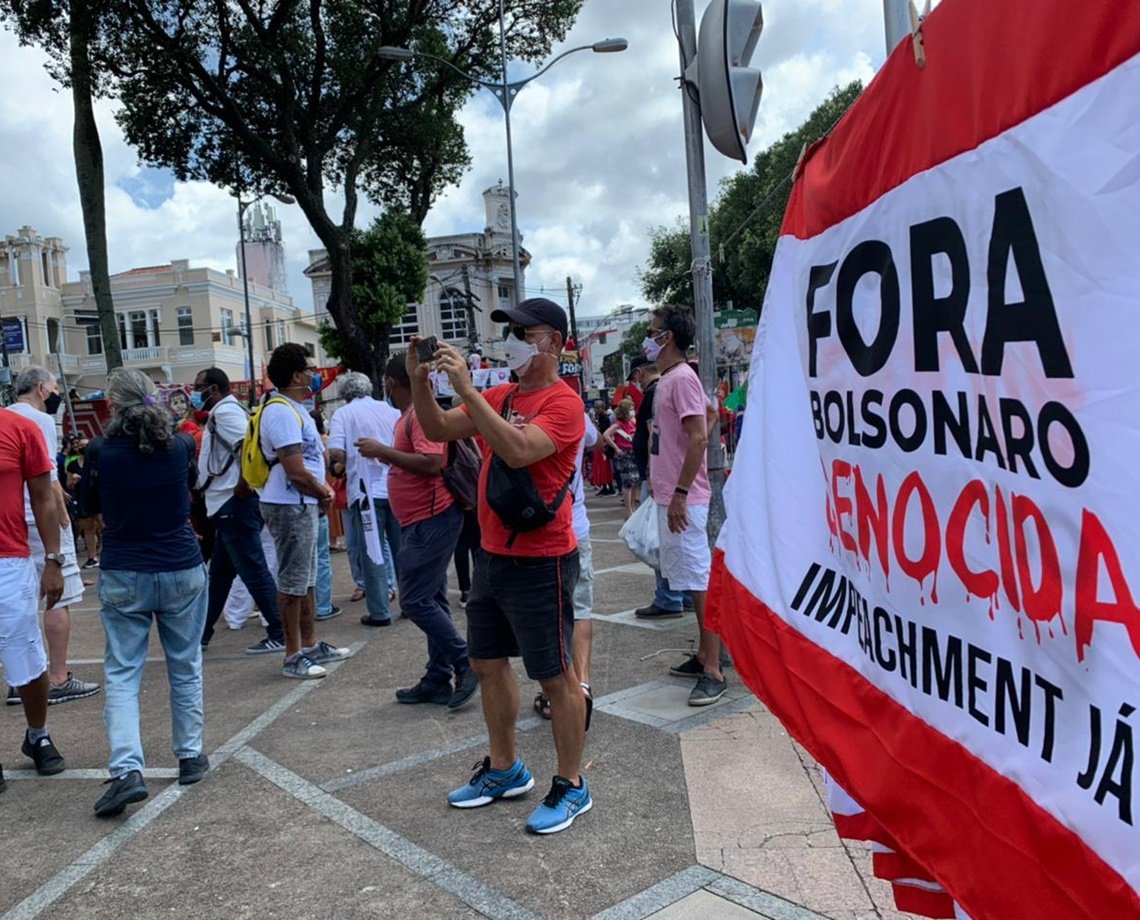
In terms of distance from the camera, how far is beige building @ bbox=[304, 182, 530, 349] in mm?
54906

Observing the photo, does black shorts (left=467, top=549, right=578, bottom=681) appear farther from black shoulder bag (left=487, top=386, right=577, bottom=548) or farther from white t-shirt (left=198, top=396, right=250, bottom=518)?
white t-shirt (left=198, top=396, right=250, bottom=518)

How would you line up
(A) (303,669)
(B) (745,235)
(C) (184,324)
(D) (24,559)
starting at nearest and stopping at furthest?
(D) (24,559) → (A) (303,669) → (B) (745,235) → (C) (184,324)

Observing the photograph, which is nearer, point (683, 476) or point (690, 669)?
point (683, 476)

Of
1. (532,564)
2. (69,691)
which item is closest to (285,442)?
(69,691)

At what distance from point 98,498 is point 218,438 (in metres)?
2.27

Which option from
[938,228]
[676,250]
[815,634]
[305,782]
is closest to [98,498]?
[305,782]

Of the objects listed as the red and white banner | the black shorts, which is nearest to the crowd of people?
the black shorts

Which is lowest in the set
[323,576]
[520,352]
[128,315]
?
[323,576]

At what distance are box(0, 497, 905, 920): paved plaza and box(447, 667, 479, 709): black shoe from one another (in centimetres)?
8

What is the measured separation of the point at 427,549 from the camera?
189 inches

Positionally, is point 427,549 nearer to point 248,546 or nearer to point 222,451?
point 248,546

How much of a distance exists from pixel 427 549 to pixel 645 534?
4.52ft

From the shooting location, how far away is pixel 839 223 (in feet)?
5.32

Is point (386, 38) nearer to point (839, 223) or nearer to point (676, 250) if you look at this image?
point (839, 223)
